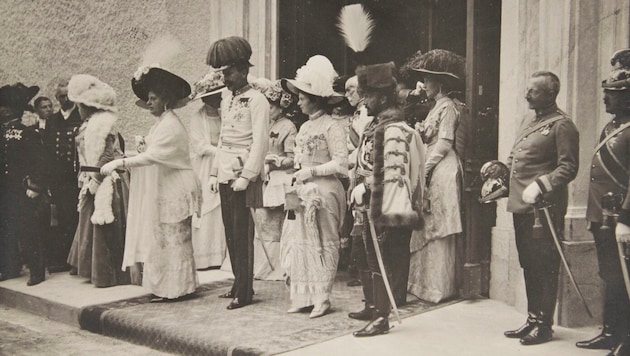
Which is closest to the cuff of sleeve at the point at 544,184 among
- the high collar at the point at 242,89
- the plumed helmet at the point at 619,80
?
the plumed helmet at the point at 619,80

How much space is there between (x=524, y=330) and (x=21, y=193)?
5162 millimetres

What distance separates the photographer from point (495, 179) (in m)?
4.53

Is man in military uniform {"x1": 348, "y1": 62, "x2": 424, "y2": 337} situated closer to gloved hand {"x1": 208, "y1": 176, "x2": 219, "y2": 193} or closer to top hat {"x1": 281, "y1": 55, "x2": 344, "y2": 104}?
top hat {"x1": 281, "y1": 55, "x2": 344, "y2": 104}

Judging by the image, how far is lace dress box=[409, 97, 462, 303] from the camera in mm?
5902

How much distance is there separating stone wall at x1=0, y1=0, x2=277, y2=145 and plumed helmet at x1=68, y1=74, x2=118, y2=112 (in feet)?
Answer: 4.08

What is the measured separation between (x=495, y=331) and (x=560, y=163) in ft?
4.29

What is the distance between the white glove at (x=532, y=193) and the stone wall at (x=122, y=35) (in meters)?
4.42

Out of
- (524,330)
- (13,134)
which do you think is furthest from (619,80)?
(13,134)

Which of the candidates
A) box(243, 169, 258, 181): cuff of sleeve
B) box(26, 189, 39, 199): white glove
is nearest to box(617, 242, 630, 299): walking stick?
box(243, 169, 258, 181): cuff of sleeve

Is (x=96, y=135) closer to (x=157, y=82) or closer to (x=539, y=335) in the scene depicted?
(x=157, y=82)

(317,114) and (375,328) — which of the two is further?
(317,114)

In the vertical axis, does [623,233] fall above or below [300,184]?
below

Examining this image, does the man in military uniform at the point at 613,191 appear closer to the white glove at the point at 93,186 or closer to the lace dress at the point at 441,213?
the lace dress at the point at 441,213

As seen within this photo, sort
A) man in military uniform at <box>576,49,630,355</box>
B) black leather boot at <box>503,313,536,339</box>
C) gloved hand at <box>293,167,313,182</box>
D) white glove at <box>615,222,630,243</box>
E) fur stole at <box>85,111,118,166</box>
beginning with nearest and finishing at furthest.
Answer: white glove at <box>615,222,630,243</box>
man in military uniform at <box>576,49,630,355</box>
black leather boot at <box>503,313,536,339</box>
gloved hand at <box>293,167,313,182</box>
fur stole at <box>85,111,118,166</box>
